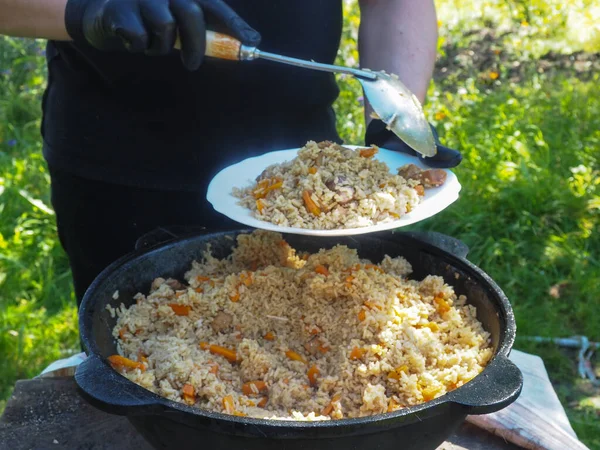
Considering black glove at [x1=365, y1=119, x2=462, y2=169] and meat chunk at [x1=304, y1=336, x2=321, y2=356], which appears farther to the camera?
black glove at [x1=365, y1=119, x2=462, y2=169]

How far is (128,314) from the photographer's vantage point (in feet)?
5.65

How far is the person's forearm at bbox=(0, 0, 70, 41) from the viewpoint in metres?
1.75

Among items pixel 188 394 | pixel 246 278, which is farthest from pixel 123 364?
pixel 246 278

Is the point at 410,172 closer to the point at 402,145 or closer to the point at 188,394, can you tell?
the point at 402,145

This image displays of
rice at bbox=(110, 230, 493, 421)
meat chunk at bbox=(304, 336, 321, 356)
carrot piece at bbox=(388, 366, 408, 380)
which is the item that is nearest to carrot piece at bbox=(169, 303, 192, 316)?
rice at bbox=(110, 230, 493, 421)

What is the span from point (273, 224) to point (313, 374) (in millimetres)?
367

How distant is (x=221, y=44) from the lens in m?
1.66

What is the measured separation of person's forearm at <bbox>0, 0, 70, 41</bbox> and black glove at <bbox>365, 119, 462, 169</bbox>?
930mm

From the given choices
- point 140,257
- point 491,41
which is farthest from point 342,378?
point 491,41

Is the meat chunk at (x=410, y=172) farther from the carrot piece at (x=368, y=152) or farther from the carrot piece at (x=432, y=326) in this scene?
the carrot piece at (x=432, y=326)

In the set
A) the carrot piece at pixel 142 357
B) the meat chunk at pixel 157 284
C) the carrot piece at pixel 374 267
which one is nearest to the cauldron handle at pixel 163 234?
the meat chunk at pixel 157 284

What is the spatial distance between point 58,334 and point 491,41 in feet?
14.2

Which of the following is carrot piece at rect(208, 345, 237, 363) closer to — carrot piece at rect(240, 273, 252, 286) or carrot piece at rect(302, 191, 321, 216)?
carrot piece at rect(240, 273, 252, 286)

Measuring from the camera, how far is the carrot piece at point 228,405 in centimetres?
143
